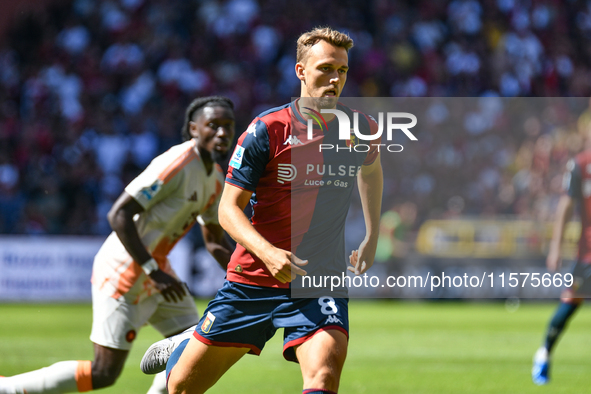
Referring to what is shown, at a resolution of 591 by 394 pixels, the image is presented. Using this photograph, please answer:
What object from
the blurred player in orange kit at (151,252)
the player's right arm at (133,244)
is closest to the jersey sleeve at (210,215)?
the blurred player in orange kit at (151,252)

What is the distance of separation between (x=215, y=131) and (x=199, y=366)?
2.09 meters

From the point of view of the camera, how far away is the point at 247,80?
20000 mm

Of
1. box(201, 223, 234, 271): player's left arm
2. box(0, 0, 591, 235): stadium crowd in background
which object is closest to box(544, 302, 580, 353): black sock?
box(201, 223, 234, 271): player's left arm

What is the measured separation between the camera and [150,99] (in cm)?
1873

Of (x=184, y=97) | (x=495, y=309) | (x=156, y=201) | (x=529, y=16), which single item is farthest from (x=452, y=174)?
(x=156, y=201)

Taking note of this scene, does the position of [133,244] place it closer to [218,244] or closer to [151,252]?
[151,252]

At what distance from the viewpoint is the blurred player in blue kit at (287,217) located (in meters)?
3.92

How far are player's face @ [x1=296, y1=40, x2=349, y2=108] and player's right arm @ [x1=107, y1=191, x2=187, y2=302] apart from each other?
184 centimetres

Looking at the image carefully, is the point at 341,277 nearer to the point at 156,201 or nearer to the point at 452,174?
the point at 156,201

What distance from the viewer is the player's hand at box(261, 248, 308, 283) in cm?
359

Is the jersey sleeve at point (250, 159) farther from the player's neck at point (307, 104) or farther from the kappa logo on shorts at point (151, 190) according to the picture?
the kappa logo on shorts at point (151, 190)

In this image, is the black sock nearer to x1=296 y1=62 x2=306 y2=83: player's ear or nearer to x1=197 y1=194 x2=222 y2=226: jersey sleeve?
x1=197 y1=194 x2=222 y2=226: jersey sleeve

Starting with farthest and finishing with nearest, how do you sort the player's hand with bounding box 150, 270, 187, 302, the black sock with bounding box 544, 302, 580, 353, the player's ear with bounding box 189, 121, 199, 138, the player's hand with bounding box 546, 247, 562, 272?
1. the black sock with bounding box 544, 302, 580, 353
2. the player's hand with bounding box 546, 247, 562, 272
3. the player's ear with bounding box 189, 121, 199, 138
4. the player's hand with bounding box 150, 270, 187, 302

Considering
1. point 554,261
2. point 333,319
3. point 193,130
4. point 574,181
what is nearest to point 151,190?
point 193,130
